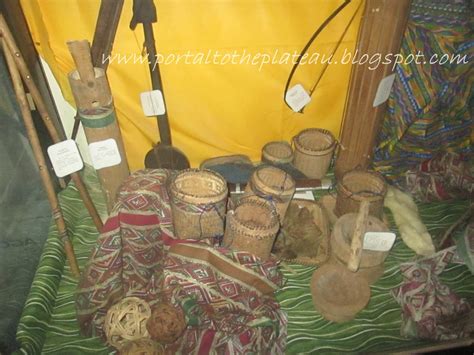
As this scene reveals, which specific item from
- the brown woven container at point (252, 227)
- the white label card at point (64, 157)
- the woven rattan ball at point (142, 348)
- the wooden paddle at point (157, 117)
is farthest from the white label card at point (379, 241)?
the white label card at point (64, 157)

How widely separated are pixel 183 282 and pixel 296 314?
58 centimetres

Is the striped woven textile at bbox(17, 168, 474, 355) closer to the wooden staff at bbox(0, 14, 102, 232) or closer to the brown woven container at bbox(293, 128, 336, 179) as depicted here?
the wooden staff at bbox(0, 14, 102, 232)

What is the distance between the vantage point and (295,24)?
79.2 inches

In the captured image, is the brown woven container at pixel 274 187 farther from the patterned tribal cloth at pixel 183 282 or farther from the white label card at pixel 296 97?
the white label card at pixel 296 97

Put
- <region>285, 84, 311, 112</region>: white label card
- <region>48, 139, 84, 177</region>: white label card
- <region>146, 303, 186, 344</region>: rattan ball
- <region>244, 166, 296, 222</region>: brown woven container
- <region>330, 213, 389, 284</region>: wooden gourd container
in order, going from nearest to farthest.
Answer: <region>146, 303, 186, 344</region>: rattan ball < <region>48, 139, 84, 177</region>: white label card < <region>330, 213, 389, 284</region>: wooden gourd container < <region>244, 166, 296, 222</region>: brown woven container < <region>285, 84, 311, 112</region>: white label card

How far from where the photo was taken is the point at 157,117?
205 cm

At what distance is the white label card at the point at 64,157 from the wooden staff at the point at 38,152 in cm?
4

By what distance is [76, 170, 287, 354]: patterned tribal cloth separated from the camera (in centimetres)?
154

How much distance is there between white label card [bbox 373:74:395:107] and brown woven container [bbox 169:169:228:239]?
1.00m

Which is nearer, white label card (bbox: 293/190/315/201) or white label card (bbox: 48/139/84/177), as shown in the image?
white label card (bbox: 48/139/84/177)

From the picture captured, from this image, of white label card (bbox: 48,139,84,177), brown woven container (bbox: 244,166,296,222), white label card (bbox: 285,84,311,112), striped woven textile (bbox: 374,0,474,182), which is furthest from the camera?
white label card (bbox: 285,84,311,112)

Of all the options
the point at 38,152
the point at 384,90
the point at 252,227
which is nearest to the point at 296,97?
the point at 384,90

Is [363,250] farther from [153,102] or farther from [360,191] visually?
[153,102]

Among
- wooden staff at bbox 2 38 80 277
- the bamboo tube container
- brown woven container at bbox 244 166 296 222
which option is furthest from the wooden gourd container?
wooden staff at bbox 2 38 80 277
